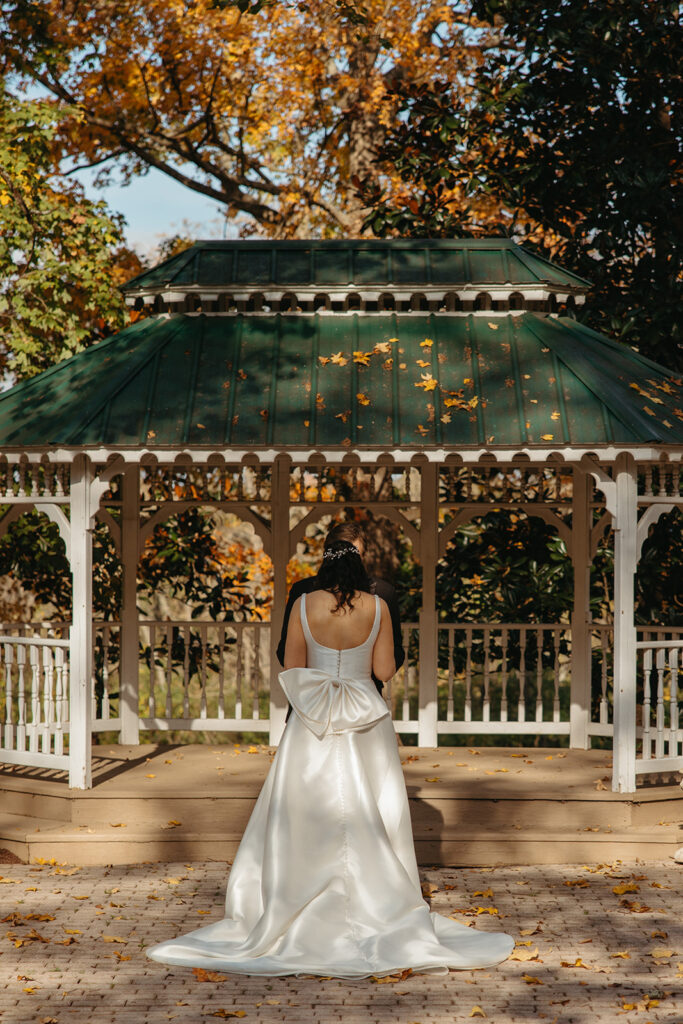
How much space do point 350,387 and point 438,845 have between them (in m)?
3.51

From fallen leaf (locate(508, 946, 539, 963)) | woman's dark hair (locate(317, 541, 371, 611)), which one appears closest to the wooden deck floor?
fallen leaf (locate(508, 946, 539, 963))

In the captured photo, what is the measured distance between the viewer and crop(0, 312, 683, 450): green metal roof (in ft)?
28.5

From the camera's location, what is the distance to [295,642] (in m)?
6.32

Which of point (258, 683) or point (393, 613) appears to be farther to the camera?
point (258, 683)


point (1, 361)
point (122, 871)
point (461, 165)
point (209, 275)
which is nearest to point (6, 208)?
point (1, 361)

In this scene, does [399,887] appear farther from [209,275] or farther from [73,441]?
[209,275]

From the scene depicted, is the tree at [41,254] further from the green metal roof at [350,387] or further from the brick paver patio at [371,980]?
the brick paver patio at [371,980]

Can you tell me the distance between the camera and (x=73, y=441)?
28.1 feet

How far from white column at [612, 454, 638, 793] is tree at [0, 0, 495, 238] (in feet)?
33.0

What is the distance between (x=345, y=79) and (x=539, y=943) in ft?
47.1

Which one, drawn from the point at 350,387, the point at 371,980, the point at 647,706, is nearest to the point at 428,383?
the point at 350,387

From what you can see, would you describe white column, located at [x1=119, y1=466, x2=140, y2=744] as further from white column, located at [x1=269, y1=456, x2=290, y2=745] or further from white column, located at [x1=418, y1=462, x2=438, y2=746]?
white column, located at [x1=418, y1=462, x2=438, y2=746]

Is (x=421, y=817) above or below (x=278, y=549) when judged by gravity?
below

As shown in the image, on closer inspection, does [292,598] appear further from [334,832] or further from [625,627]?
[625,627]
